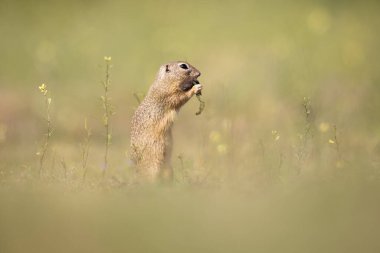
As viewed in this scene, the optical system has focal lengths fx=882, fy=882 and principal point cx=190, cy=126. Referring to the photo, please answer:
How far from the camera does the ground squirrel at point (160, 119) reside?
841 cm

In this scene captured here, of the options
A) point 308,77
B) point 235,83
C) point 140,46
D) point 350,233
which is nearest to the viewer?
point 350,233

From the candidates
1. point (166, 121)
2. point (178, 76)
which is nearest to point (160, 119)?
point (166, 121)

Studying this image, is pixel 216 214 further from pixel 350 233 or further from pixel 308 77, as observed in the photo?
pixel 308 77

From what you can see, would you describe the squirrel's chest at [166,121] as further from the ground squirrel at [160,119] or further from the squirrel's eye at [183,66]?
Result: the squirrel's eye at [183,66]

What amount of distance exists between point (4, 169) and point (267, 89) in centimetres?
575

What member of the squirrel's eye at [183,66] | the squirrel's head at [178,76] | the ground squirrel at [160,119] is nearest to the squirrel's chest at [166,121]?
the ground squirrel at [160,119]

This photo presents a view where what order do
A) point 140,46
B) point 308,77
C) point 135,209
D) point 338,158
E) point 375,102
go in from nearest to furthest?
point 135,209
point 338,158
point 375,102
point 308,77
point 140,46

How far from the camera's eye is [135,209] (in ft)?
16.6

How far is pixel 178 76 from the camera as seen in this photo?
913 cm

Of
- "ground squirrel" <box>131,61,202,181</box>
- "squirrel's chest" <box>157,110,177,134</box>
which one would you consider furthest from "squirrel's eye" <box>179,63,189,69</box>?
"squirrel's chest" <box>157,110,177,134</box>

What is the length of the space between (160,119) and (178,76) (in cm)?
65

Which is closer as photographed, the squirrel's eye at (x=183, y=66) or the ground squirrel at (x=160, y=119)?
the ground squirrel at (x=160, y=119)

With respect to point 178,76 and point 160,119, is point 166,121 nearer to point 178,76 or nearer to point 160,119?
→ point 160,119

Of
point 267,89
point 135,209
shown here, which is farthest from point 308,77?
point 135,209
